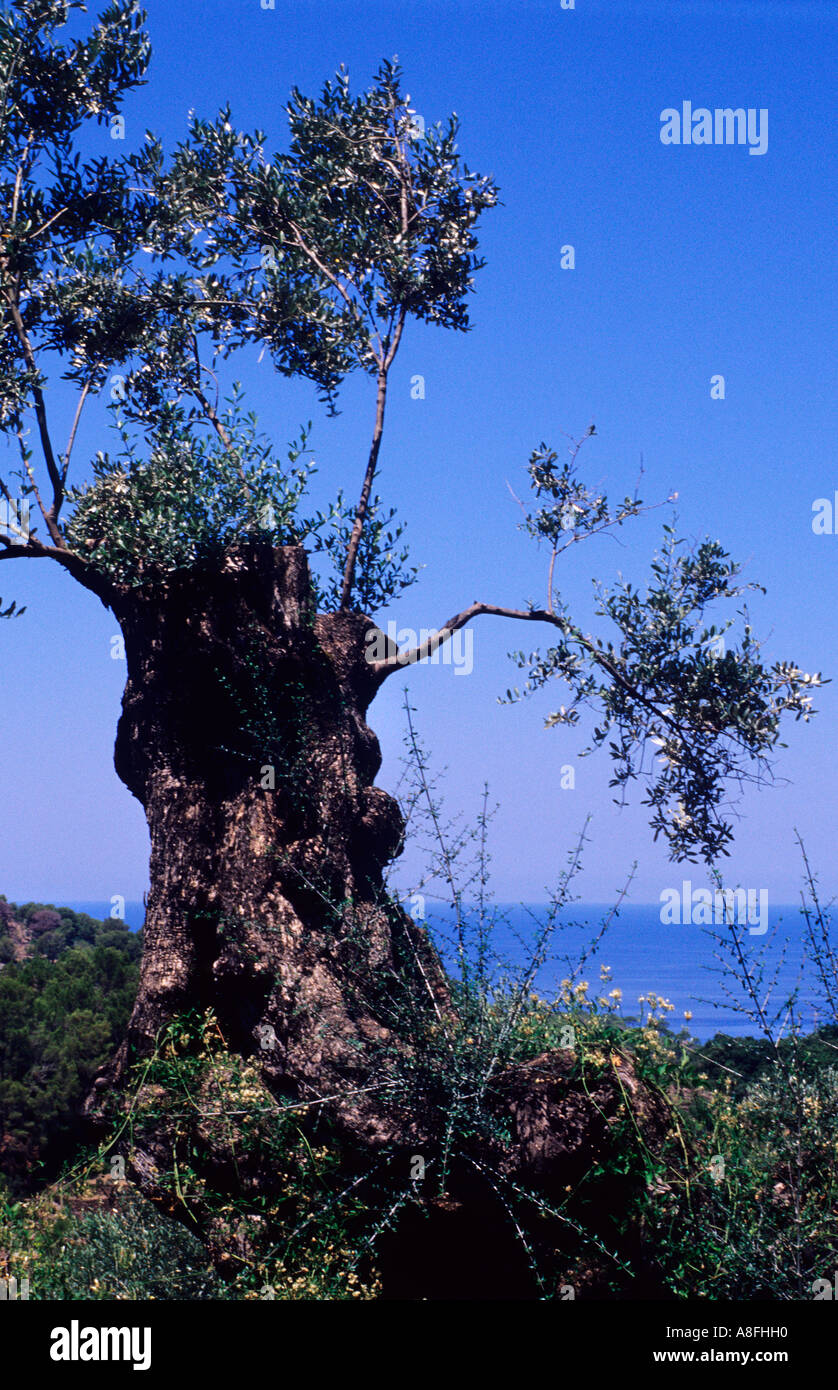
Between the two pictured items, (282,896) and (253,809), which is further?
(253,809)

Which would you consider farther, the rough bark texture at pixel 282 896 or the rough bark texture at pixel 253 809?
the rough bark texture at pixel 253 809

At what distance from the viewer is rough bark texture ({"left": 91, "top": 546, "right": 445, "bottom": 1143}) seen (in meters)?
9.59

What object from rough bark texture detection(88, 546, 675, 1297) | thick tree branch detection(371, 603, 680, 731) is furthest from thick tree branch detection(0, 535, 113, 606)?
thick tree branch detection(371, 603, 680, 731)

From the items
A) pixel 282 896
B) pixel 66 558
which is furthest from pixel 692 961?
pixel 66 558

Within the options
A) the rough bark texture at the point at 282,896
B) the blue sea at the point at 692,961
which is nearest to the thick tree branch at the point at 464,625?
the rough bark texture at the point at 282,896

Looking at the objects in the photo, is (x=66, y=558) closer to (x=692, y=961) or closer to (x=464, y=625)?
(x=464, y=625)

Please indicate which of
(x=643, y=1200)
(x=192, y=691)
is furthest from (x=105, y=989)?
(x=643, y=1200)

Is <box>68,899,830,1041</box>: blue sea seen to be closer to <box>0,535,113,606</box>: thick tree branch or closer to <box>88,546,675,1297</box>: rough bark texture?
<box>88,546,675,1297</box>: rough bark texture

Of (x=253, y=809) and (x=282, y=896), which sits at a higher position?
(x=253, y=809)

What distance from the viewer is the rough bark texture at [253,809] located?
9.59 m

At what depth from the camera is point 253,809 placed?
1020 centimetres

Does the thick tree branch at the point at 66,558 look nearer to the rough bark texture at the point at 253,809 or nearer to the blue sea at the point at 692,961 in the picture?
the rough bark texture at the point at 253,809
